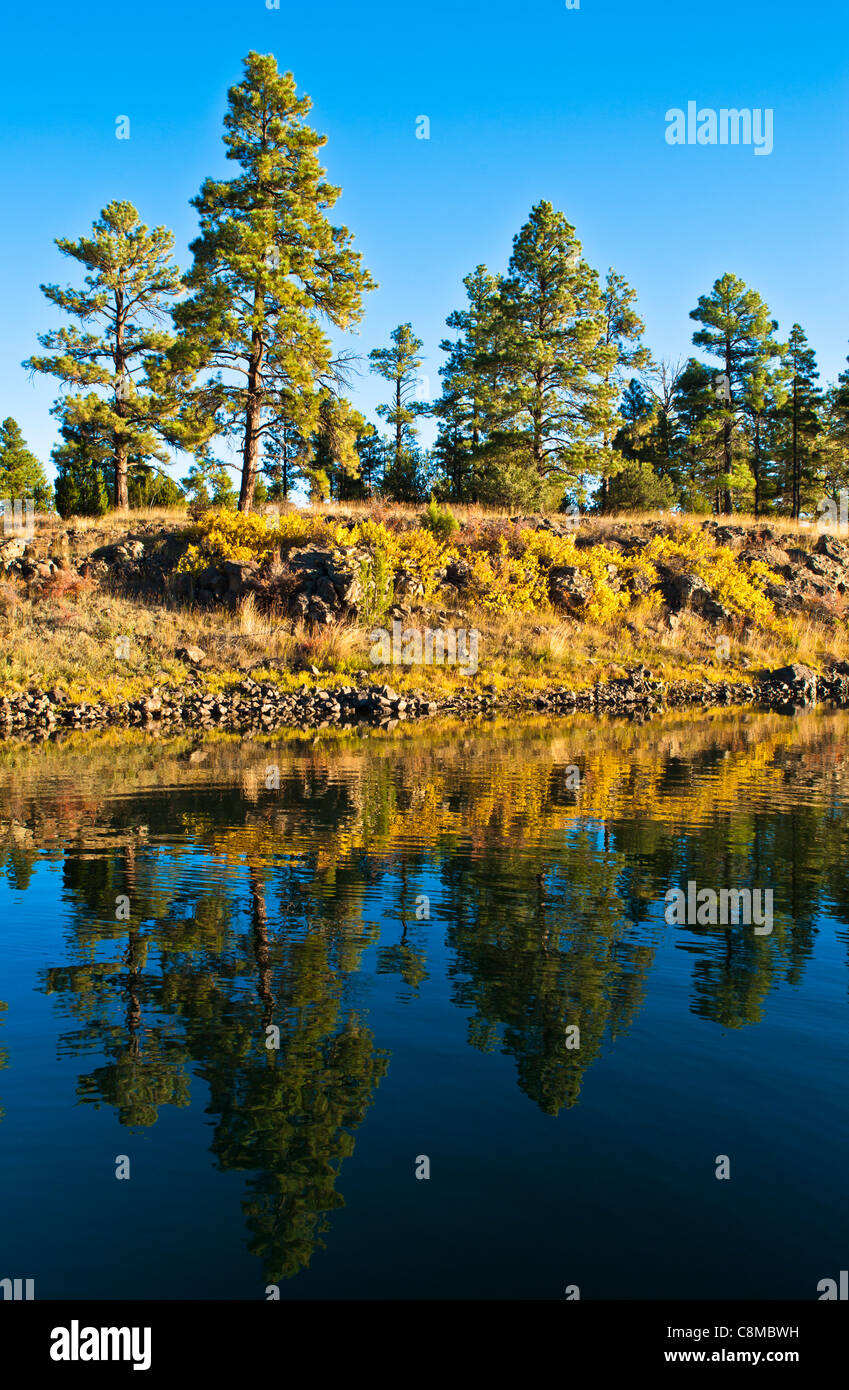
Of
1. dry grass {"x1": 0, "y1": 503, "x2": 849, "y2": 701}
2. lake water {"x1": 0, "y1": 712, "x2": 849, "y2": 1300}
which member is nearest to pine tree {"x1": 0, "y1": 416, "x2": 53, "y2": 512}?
dry grass {"x1": 0, "y1": 503, "x2": 849, "y2": 701}

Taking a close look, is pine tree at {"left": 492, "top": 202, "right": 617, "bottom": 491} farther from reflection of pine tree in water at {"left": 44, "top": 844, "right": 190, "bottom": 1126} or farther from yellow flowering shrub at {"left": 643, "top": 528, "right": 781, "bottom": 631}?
reflection of pine tree in water at {"left": 44, "top": 844, "right": 190, "bottom": 1126}

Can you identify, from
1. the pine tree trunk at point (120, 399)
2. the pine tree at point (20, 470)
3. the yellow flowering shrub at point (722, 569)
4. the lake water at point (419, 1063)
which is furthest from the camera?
the pine tree at point (20, 470)

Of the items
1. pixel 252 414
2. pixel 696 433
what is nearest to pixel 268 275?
pixel 252 414

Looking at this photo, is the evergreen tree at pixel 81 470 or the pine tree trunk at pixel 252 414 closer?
the pine tree trunk at pixel 252 414

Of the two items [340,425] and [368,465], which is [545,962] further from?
[368,465]

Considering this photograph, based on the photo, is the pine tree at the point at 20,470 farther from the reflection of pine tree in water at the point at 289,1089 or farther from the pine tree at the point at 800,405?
the reflection of pine tree in water at the point at 289,1089

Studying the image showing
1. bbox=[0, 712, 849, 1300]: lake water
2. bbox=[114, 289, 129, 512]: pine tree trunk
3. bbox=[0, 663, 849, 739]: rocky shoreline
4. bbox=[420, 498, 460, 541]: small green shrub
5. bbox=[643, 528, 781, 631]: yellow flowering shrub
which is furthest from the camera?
bbox=[114, 289, 129, 512]: pine tree trunk

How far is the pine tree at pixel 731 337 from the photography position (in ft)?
173

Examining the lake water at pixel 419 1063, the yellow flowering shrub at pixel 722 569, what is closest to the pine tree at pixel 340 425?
the yellow flowering shrub at pixel 722 569

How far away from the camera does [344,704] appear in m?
27.1

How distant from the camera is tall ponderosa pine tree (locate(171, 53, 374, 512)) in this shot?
34.0 metres

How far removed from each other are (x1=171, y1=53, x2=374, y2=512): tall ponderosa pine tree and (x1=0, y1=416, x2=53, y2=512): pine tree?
125 feet

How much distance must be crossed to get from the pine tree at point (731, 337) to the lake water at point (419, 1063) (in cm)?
4690
